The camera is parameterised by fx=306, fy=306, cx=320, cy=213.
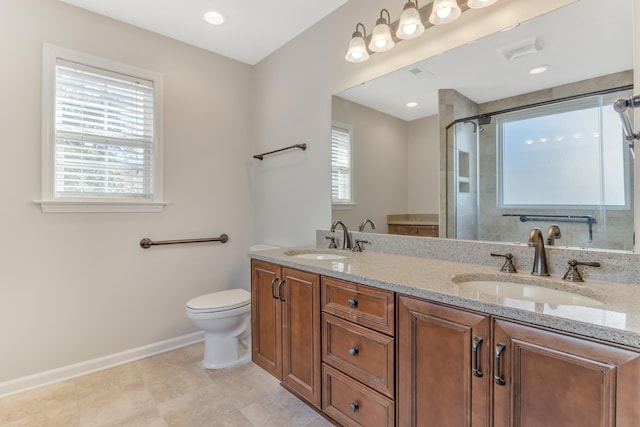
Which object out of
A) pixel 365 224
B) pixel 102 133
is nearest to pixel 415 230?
pixel 365 224

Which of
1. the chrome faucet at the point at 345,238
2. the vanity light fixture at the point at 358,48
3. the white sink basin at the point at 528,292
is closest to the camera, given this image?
the white sink basin at the point at 528,292

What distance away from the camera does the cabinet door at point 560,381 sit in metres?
0.72

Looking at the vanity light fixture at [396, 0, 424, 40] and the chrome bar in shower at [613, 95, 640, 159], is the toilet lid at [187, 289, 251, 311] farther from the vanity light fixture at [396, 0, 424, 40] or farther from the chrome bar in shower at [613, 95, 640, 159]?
the chrome bar in shower at [613, 95, 640, 159]

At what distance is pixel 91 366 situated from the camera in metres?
2.15

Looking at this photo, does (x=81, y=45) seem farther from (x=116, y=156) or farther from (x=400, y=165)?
(x=400, y=165)

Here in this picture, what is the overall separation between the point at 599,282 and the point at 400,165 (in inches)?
41.3

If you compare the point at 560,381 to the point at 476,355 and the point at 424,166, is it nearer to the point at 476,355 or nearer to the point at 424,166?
the point at 476,355

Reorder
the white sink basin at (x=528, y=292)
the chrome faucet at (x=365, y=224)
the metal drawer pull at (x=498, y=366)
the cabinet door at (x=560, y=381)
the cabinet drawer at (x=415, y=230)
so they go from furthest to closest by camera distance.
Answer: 1. the chrome faucet at (x=365, y=224)
2. the cabinet drawer at (x=415, y=230)
3. the white sink basin at (x=528, y=292)
4. the metal drawer pull at (x=498, y=366)
5. the cabinet door at (x=560, y=381)

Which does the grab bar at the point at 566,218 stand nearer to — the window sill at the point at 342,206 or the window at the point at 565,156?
the window at the point at 565,156

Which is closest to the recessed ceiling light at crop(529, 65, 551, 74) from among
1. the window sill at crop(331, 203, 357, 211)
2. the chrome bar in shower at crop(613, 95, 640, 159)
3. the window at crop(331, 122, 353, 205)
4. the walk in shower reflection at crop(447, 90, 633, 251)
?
the walk in shower reflection at crop(447, 90, 633, 251)

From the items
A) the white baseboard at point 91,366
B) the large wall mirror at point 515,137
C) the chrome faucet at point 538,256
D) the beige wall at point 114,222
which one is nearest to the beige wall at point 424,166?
the large wall mirror at point 515,137

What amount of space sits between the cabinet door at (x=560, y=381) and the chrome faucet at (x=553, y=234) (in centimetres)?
59

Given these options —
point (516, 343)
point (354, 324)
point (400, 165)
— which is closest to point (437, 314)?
point (516, 343)

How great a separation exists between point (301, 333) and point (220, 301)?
853 mm
